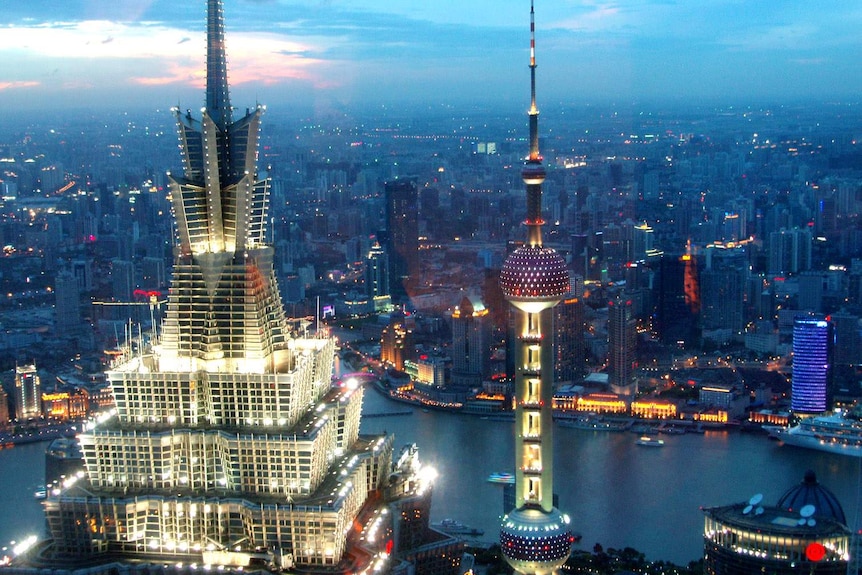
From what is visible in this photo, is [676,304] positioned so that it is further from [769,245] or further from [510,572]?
[510,572]

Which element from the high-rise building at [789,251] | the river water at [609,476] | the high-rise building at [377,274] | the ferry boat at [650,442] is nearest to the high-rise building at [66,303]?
the river water at [609,476]

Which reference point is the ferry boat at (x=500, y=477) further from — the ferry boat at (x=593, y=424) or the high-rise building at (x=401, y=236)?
the high-rise building at (x=401, y=236)

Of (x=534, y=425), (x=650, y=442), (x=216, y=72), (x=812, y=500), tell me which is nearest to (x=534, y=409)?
(x=534, y=425)

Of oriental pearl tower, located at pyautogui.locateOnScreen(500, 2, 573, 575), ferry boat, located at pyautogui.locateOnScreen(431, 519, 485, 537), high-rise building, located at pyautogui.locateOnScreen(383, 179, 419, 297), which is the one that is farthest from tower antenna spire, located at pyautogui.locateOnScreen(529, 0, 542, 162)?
high-rise building, located at pyautogui.locateOnScreen(383, 179, 419, 297)

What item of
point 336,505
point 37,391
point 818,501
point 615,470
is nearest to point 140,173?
point 37,391

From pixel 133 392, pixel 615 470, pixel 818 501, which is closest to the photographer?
pixel 133 392

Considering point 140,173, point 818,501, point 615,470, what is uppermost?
point 140,173
